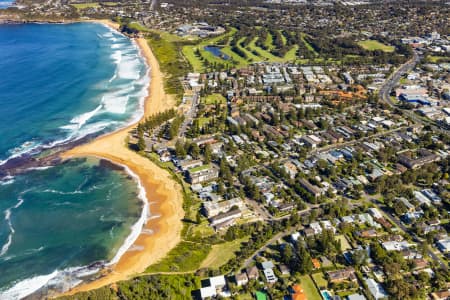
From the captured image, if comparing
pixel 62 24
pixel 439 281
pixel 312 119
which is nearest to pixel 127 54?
pixel 62 24

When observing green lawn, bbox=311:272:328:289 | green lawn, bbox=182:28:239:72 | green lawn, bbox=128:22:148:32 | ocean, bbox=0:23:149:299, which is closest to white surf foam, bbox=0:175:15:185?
ocean, bbox=0:23:149:299

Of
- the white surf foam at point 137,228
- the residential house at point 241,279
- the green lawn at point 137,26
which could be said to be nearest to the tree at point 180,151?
the white surf foam at point 137,228

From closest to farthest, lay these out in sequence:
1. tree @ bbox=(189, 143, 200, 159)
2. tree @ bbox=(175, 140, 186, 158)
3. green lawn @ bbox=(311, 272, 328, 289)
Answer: green lawn @ bbox=(311, 272, 328, 289)
tree @ bbox=(175, 140, 186, 158)
tree @ bbox=(189, 143, 200, 159)

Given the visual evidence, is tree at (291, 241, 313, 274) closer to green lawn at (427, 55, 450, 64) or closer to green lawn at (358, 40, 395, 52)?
green lawn at (427, 55, 450, 64)

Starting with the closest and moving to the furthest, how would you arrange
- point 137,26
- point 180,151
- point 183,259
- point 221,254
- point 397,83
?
point 183,259 → point 221,254 → point 180,151 → point 397,83 → point 137,26

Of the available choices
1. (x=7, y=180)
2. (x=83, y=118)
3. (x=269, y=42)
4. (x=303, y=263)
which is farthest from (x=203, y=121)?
(x=269, y=42)

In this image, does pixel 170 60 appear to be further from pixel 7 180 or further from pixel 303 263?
pixel 303 263

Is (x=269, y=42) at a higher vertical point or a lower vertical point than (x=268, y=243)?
higher
